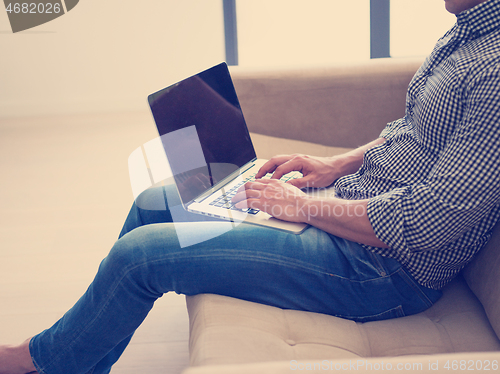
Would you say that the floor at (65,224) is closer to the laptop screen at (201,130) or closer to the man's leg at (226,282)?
the man's leg at (226,282)

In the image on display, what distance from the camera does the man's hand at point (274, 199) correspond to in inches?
35.1

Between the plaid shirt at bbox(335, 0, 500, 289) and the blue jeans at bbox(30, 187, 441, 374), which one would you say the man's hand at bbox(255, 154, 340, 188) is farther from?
the blue jeans at bbox(30, 187, 441, 374)

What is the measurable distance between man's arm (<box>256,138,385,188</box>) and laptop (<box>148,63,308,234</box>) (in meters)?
0.07

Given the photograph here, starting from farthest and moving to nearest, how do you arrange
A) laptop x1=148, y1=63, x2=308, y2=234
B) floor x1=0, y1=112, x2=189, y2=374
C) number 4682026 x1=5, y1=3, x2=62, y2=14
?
1. number 4682026 x1=5, y1=3, x2=62, y2=14
2. floor x1=0, y1=112, x2=189, y2=374
3. laptop x1=148, y1=63, x2=308, y2=234

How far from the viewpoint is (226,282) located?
81cm

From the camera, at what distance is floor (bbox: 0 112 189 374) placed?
130cm

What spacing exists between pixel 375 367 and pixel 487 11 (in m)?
0.73

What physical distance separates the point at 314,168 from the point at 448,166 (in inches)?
17.2

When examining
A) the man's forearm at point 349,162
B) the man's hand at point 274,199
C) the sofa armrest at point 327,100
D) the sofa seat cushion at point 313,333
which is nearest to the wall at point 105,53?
the sofa armrest at point 327,100

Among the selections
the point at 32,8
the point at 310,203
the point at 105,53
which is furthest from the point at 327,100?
the point at 32,8

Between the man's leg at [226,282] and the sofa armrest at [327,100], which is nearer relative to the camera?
the man's leg at [226,282]

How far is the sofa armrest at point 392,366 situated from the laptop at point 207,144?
45cm

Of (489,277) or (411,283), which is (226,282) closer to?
(411,283)

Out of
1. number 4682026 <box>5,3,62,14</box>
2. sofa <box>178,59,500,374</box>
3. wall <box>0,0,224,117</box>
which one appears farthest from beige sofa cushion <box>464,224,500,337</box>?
number 4682026 <box>5,3,62,14</box>
